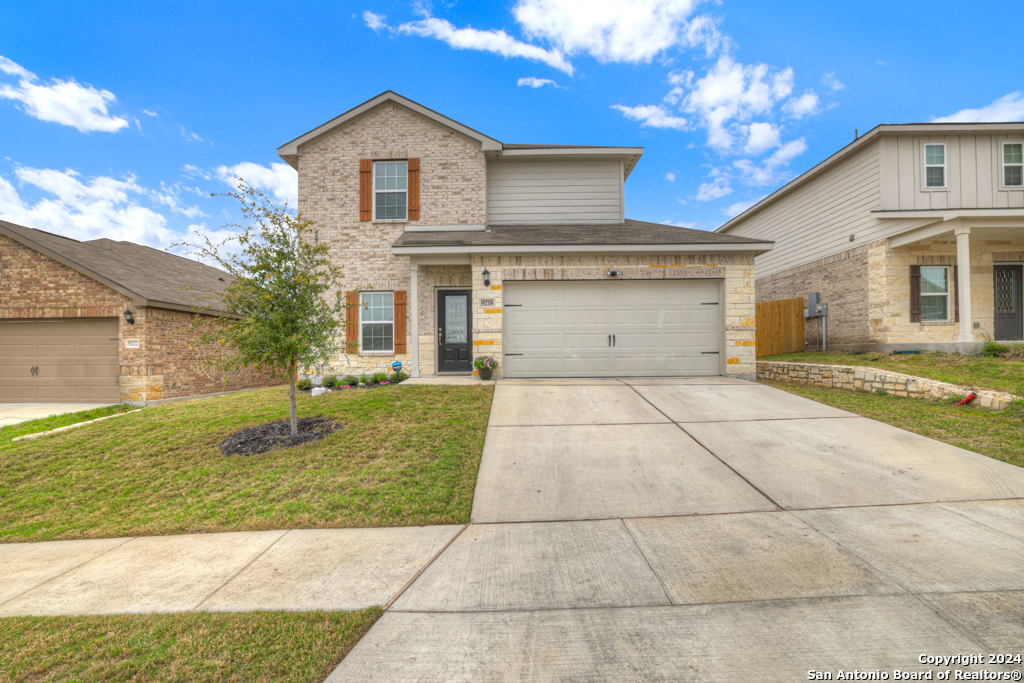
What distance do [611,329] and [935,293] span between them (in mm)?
9783

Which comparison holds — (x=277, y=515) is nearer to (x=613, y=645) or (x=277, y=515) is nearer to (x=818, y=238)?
(x=613, y=645)

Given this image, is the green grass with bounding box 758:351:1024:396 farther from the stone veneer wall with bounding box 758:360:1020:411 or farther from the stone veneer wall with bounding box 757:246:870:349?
the stone veneer wall with bounding box 757:246:870:349

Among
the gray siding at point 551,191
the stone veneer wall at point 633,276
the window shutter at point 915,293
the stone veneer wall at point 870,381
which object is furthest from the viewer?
the gray siding at point 551,191

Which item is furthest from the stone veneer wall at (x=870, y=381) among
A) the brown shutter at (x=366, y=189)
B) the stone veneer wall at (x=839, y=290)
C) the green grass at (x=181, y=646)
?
the brown shutter at (x=366, y=189)

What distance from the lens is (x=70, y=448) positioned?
20.3 ft

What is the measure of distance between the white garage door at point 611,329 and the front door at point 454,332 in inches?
59.6

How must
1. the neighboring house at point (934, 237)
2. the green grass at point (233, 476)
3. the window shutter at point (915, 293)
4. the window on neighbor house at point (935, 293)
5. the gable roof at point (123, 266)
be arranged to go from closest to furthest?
the green grass at point (233, 476) < the gable roof at point (123, 266) < the neighboring house at point (934, 237) < the window shutter at point (915, 293) < the window on neighbor house at point (935, 293)

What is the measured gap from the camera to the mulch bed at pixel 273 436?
588 centimetres

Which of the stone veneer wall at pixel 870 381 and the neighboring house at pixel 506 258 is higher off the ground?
the neighboring house at pixel 506 258

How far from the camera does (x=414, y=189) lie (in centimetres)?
1174

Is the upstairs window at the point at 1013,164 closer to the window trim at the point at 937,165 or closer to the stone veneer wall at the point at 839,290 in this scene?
the window trim at the point at 937,165

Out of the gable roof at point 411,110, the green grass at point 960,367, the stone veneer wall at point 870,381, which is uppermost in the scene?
the gable roof at point 411,110

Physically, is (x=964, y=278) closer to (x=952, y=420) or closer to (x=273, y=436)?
(x=952, y=420)

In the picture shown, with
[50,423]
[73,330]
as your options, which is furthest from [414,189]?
[73,330]
